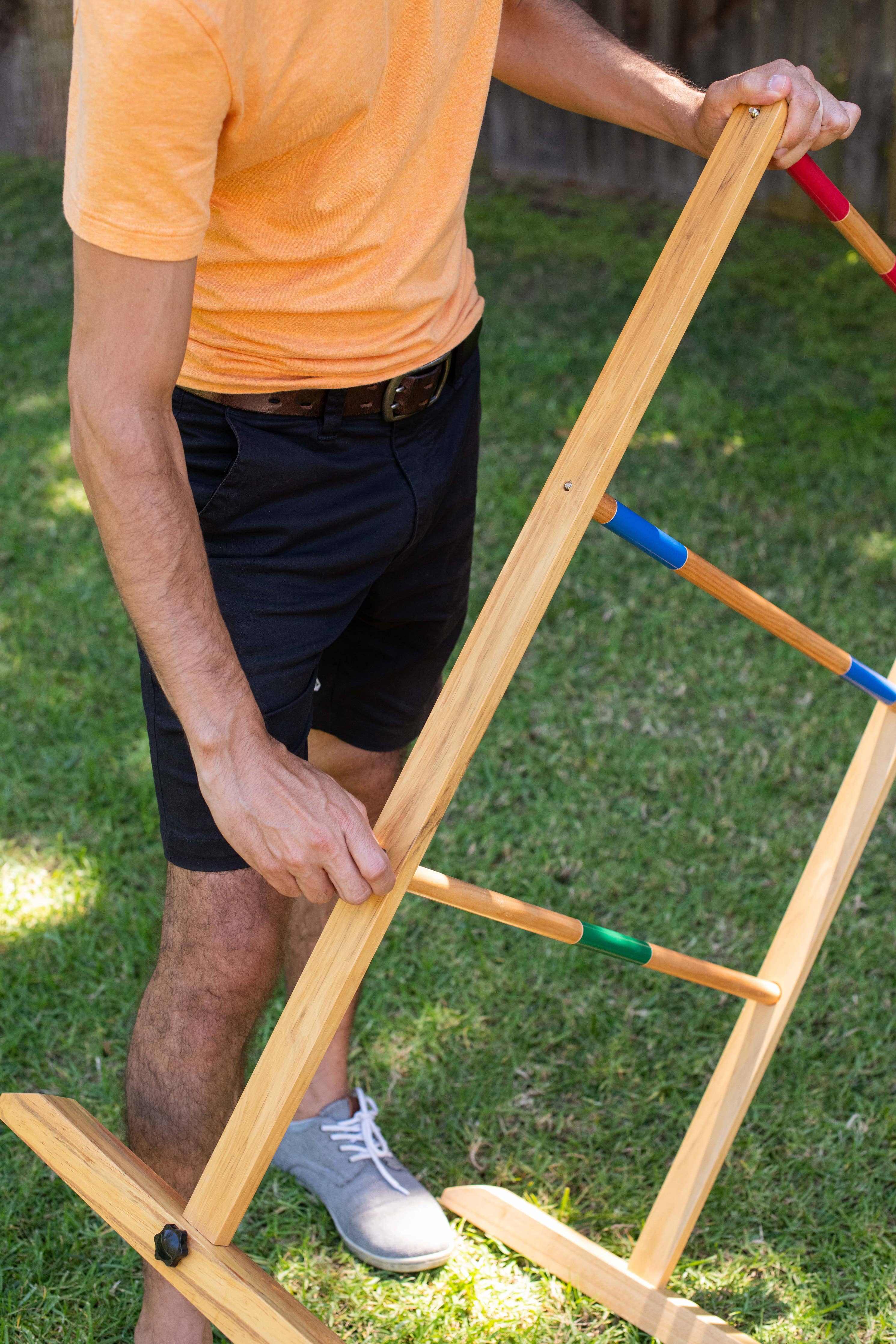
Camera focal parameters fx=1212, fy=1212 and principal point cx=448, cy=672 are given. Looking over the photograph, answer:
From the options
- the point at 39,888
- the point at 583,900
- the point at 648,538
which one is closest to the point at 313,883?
the point at 648,538

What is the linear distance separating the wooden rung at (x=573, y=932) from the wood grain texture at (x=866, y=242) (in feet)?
2.90

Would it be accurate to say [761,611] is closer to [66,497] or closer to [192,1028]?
[192,1028]

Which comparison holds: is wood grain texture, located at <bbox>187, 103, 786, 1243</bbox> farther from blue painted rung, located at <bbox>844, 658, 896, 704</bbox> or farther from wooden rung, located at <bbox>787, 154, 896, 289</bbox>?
blue painted rung, located at <bbox>844, 658, 896, 704</bbox>

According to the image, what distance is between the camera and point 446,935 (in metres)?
2.33

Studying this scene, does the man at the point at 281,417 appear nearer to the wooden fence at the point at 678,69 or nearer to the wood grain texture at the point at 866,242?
the wood grain texture at the point at 866,242

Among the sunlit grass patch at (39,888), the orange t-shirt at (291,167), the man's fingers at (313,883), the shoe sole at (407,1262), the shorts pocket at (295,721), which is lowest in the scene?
the sunlit grass patch at (39,888)

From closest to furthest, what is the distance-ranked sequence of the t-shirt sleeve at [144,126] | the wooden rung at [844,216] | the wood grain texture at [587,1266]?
1. the t-shirt sleeve at [144,126]
2. the wooden rung at [844,216]
3. the wood grain texture at [587,1266]

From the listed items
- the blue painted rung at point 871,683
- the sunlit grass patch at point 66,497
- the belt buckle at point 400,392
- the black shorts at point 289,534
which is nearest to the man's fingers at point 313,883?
the black shorts at point 289,534

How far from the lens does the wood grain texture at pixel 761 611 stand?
4.64ft

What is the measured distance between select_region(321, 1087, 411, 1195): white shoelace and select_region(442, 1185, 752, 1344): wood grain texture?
11 centimetres

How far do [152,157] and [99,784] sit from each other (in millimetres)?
1920

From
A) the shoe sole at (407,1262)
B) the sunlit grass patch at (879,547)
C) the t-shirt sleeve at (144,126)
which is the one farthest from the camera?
the sunlit grass patch at (879,547)

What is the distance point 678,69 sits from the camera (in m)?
4.62

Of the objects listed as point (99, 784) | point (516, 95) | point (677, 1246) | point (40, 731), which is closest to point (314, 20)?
point (677, 1246)
